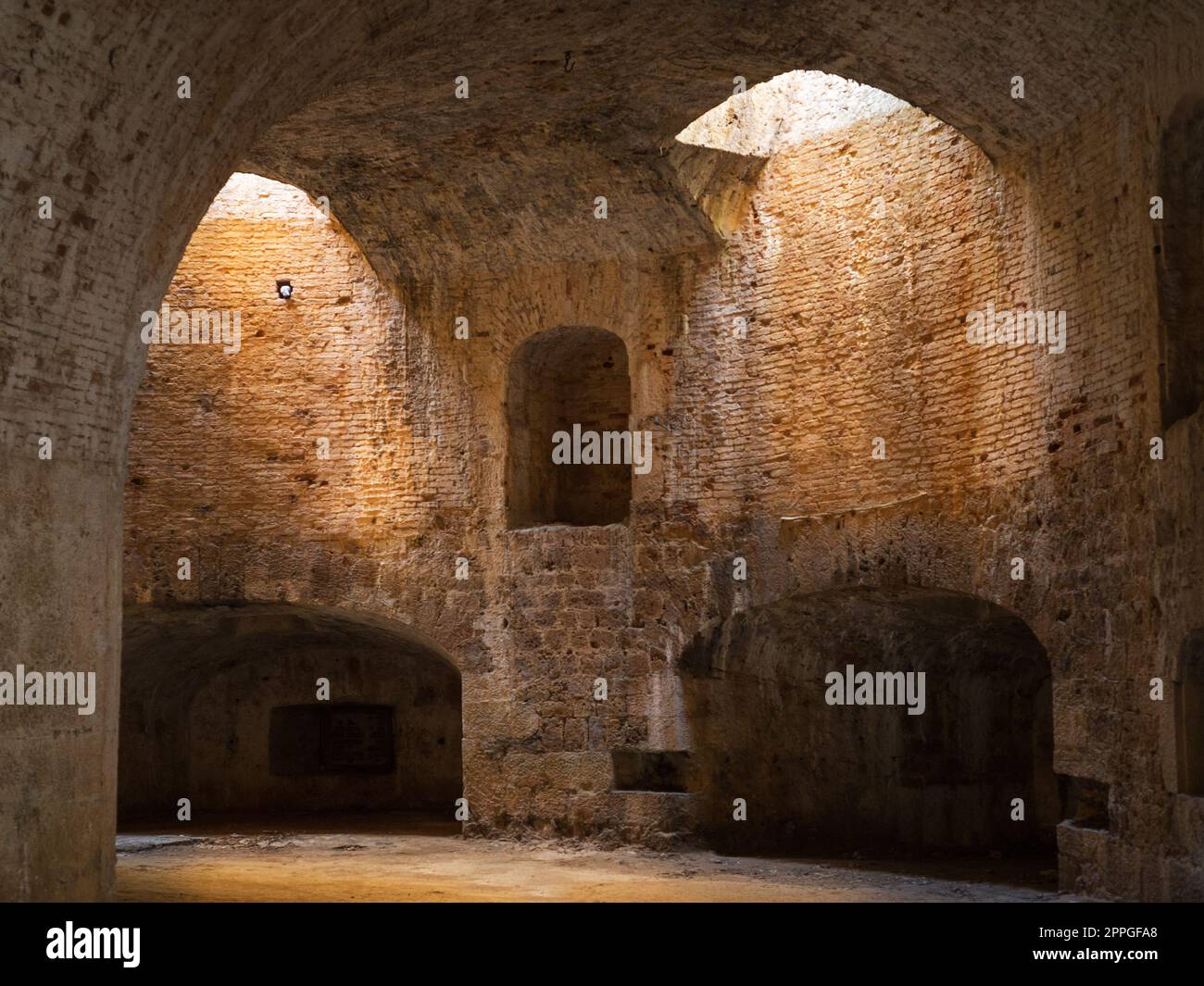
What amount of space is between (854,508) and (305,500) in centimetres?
448

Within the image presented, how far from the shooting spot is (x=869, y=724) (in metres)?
12.3

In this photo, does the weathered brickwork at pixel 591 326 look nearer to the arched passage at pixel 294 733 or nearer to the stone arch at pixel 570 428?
the stone arch at pixel 570 428

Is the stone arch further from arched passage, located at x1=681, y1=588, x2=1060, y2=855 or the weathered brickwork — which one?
arched passage, located at x1=681, y1=588, x2=1060, y2=855

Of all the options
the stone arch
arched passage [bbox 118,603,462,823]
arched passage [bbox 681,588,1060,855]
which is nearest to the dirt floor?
arched passage [bbox 681,588,1060,855]

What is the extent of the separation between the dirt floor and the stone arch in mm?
2692

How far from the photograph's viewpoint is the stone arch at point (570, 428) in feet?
40.5

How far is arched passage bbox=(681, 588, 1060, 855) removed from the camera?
37.7ft

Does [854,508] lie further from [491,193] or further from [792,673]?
[491,193]

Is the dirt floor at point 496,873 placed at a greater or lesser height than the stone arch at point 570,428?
lesser

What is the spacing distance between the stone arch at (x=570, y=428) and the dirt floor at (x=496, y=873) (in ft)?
8.83

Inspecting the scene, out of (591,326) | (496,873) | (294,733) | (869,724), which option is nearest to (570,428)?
(591,326)

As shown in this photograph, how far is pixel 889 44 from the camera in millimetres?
8883

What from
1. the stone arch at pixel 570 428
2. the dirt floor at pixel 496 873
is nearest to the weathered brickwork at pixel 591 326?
the stone arch at pixel 570 428

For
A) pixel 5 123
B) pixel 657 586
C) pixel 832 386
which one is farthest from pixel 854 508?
pixel 5 123
